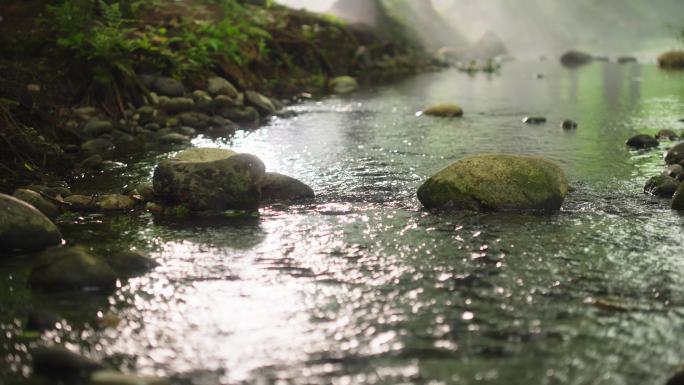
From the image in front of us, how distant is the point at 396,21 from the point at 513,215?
3585 cm

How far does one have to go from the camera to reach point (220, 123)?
14.7 m

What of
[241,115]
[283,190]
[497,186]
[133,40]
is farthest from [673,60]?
[283,190]

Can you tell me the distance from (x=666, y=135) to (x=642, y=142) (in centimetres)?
151

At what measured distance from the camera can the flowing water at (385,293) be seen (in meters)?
4.30

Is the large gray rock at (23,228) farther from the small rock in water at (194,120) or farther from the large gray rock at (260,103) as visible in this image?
the large gray rock at (260,103)

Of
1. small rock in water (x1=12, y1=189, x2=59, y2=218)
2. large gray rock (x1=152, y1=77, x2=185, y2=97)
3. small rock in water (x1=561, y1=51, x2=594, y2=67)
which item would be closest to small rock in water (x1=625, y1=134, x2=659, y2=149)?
large gray rock (x1=152, y1=77, x2=185, y2=97)

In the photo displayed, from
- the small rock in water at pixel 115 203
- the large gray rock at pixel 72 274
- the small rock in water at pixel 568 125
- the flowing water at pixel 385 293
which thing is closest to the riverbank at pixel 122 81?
the small rock in water at pixel 115 203

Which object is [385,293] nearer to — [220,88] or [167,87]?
[167,87]

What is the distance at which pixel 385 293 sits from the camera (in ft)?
17.9

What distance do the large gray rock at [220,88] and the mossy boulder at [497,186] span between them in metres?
9.40

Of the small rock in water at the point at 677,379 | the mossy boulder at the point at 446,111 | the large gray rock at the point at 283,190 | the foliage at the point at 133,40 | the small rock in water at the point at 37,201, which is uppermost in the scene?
the foliage at the point at 133,40

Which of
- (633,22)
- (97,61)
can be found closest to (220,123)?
(97,61)

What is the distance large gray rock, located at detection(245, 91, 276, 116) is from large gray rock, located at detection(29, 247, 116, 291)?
11.2 m

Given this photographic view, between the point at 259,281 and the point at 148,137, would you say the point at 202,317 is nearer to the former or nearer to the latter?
the point at 259,281
